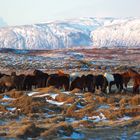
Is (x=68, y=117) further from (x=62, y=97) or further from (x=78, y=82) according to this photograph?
(x=78, y=82)

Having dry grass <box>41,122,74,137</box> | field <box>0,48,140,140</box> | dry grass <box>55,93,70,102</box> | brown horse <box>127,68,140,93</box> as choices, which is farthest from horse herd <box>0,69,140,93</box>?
dry grass <box>41,122,74,137</box>

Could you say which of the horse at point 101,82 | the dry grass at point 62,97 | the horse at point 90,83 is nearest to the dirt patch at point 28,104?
the dry grass at point 62,97

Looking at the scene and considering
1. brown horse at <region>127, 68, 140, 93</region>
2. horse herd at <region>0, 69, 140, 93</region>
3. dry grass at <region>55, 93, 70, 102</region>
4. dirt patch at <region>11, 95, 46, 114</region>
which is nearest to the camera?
dirt patch at <region>11, 95, 46, 114</region>

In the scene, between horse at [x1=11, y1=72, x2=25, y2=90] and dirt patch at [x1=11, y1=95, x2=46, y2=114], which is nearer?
dirt patch at [x1=11, y1=95, x2=46, y2=114]

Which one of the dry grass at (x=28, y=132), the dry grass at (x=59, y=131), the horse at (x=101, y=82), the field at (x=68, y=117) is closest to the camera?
the dry grass at (x=28, y=132)

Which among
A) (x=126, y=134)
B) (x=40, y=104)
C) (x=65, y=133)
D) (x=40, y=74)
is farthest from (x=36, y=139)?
(x=40, y=74)

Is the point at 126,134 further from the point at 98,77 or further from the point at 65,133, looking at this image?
the point at 98,77

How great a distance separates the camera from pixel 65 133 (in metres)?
13.5

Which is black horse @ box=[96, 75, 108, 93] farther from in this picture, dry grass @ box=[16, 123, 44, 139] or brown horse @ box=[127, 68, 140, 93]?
dry grass @ box=[16, 123, 44, 139]

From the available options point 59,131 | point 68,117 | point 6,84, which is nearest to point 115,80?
point 6,84

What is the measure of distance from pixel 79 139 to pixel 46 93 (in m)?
9.34

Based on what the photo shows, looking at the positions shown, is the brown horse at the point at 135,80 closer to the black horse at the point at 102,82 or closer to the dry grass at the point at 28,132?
the black horse at the point at 102,82

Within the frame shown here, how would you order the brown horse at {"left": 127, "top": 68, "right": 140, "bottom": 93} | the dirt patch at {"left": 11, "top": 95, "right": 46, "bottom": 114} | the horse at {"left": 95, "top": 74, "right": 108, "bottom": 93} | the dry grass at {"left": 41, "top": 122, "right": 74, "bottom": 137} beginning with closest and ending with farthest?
the dry grass at {"left": 41, "top": 122, "right": 74, "bottom": 137} < the dirt patch at {"left": 11, "top": 95, "right": 46, "bottom": 114} < the brown horse at {"left": 127, "top": 68, "right": 140, "bottom": 93} < the horse at {"left": 95, "top": 74, "right": 108, "bottom": 93}

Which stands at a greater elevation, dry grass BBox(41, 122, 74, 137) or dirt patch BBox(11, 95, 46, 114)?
dry grass BBox(41, 122, 74, 137)
